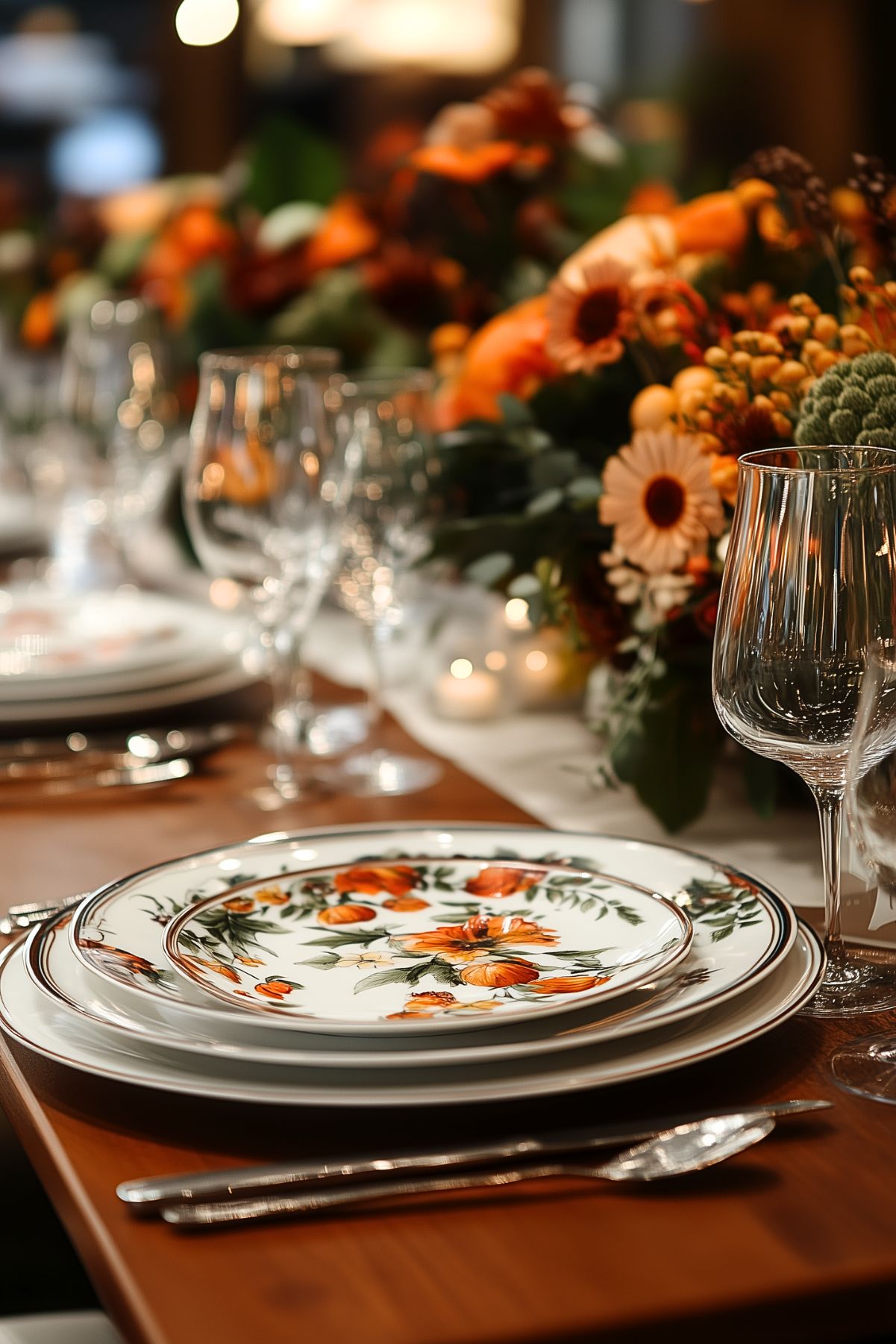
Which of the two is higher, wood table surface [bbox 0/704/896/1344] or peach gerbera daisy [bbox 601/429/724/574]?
peach gerbera daisy [bbox 601/429/724/574]

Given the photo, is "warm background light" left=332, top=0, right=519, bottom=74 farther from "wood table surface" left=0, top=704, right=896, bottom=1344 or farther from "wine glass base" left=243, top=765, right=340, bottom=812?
"wood table surface" left=0, top=704, right=896, bottom=1344

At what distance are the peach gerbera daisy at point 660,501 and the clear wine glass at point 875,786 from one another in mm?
208

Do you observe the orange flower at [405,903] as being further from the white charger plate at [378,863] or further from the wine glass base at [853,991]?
the wine glass base at [853,991]

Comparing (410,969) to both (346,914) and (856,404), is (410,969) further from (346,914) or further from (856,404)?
(856,404)

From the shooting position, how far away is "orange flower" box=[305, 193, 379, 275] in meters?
1.72

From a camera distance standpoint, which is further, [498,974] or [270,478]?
[270,478]

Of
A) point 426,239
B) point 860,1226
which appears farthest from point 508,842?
point 426,239

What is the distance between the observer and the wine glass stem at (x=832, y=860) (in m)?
0.68

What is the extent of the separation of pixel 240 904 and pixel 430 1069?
0.61ft

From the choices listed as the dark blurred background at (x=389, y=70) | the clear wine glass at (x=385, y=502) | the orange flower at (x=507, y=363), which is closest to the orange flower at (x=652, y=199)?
the orange flower at (x=507, y=363)

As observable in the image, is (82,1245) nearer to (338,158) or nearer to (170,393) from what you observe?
(170,393)

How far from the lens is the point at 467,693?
1194mm

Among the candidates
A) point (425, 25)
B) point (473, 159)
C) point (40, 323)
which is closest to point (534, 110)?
point (473, 159)

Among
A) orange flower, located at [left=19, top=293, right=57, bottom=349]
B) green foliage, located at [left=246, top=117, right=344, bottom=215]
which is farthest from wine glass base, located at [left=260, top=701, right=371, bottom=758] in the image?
orange flower, located at [left=19, top=293, right=57, bottom=349]
